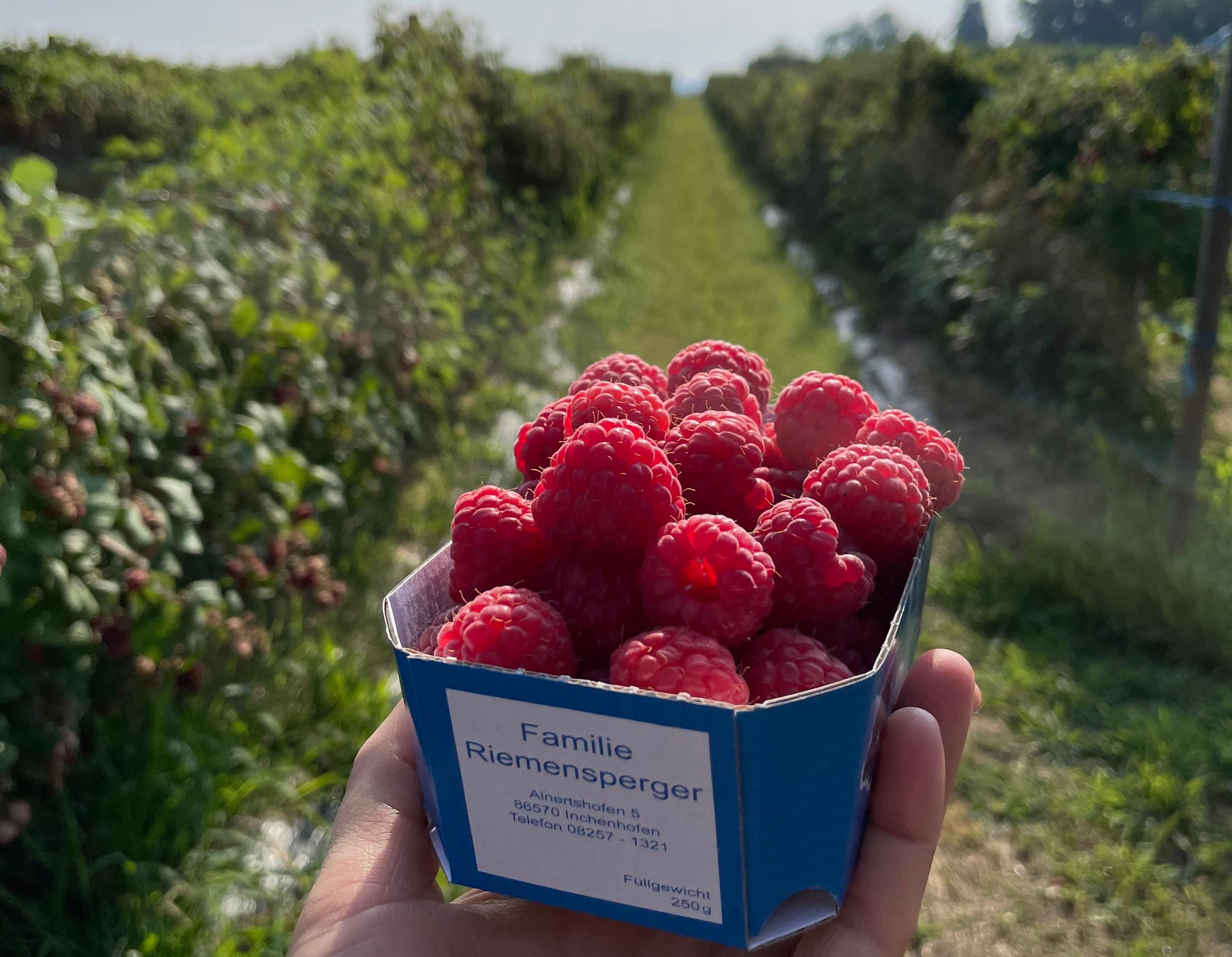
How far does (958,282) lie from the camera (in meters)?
5.01

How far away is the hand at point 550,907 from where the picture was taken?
1102 millimetres

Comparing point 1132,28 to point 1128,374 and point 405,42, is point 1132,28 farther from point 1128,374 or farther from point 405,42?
point 405,42

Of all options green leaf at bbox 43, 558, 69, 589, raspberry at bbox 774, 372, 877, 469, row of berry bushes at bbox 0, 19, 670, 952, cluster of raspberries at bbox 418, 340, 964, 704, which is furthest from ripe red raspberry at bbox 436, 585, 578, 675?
green leaf at bbox 43, 558, 69, 589

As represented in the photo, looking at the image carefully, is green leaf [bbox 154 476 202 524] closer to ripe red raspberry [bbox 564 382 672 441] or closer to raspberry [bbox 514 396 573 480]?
raspberry [bbox 514 396 573 480]

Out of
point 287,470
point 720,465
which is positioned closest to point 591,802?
point 720,465

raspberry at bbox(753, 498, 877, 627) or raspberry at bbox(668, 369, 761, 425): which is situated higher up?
raspberry at bbox(668, 369, 761, 425)

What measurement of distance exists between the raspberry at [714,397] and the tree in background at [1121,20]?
3440 mm

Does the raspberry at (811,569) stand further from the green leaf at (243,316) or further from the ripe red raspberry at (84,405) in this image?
the green leaf at (243,316)

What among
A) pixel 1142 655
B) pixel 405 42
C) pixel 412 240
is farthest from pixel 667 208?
pixel 1142 655

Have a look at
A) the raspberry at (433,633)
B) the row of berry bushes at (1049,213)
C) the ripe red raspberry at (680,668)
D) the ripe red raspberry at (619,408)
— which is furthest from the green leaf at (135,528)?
the row of berry bushes at (1049,213)

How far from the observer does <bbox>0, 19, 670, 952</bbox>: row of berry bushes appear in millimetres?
1829

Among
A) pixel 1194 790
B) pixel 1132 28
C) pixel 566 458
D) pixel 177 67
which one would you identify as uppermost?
pixel 177 67

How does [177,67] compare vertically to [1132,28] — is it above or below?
above

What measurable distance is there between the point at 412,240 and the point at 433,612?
327 cm
